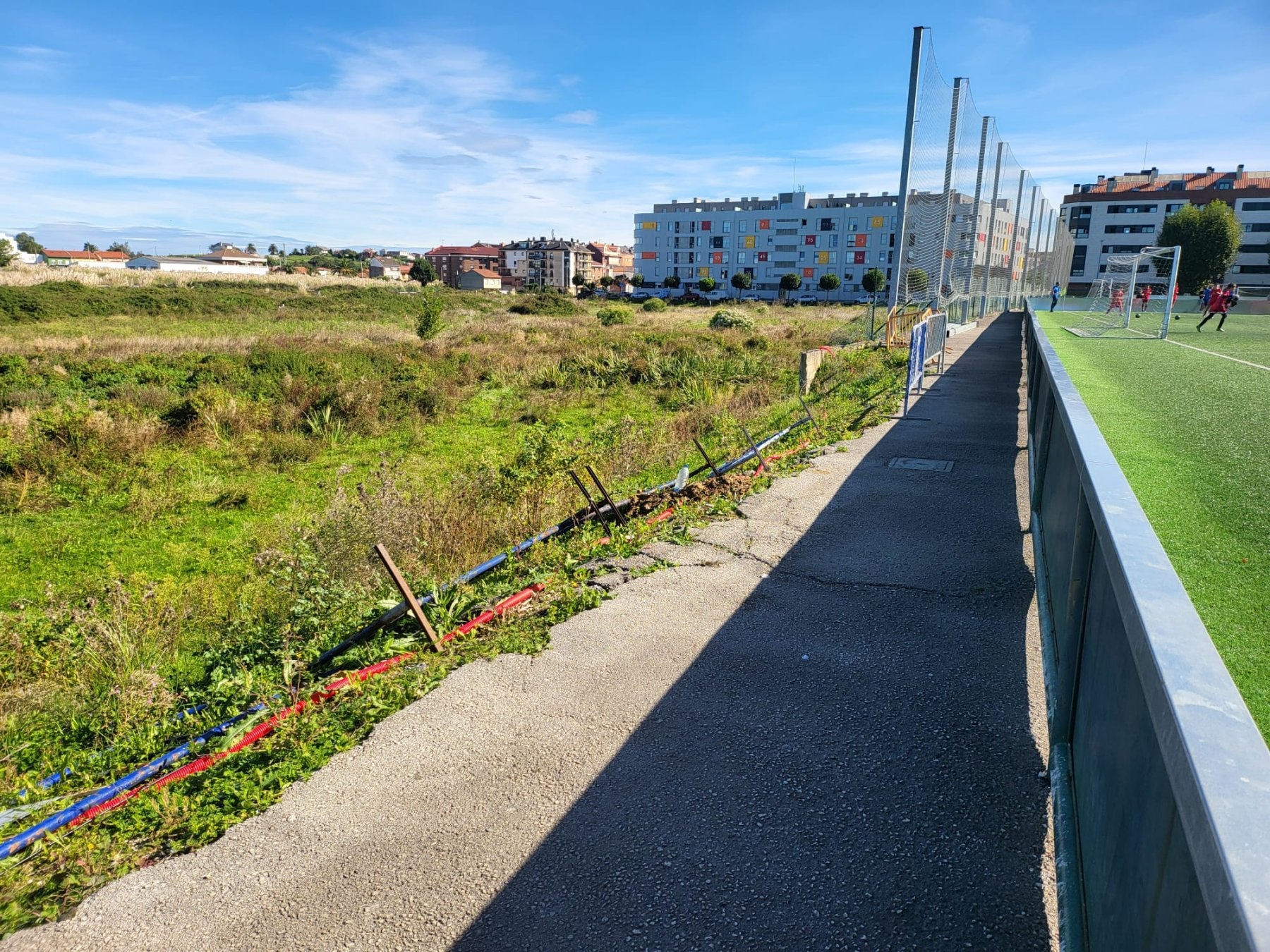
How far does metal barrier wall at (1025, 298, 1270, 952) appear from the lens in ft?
3.76

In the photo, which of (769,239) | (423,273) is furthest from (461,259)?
(769,239)

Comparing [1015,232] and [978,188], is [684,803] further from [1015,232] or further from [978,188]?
[1015,232]

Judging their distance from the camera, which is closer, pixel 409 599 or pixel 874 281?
pixel 409 599

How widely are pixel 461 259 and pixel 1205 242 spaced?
128559 millimetres

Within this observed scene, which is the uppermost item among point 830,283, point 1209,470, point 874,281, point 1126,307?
point 830,283

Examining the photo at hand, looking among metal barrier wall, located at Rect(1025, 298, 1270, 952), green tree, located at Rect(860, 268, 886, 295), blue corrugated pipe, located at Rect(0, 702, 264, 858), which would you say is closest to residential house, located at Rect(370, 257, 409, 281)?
green tree, located at Rect(860, 268, 886, 295)

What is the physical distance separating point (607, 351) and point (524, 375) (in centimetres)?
433

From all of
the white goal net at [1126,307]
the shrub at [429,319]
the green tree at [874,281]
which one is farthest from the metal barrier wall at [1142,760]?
the green tree at [874,281]

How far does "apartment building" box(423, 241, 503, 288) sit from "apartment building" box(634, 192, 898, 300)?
2139 inches

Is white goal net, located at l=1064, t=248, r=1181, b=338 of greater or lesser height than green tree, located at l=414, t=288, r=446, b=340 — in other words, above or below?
above

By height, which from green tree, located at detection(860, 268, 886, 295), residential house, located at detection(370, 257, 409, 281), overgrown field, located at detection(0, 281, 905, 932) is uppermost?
residential house, located at detection(370, 257, 409, 281)

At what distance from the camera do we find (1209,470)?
5863 mm

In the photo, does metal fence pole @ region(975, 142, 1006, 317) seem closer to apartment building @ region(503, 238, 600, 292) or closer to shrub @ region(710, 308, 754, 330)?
shrub @ region(710, 308, 754, 330)

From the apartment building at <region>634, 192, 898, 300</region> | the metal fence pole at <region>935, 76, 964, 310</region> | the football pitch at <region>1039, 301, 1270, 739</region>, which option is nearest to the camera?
the football pitch at <region>1039, 301, 1270, 739</region>
